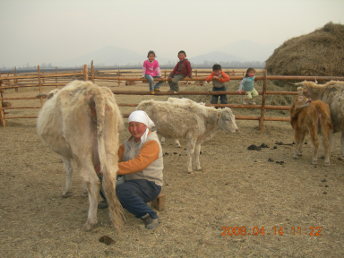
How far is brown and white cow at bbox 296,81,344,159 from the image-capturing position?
5598mm

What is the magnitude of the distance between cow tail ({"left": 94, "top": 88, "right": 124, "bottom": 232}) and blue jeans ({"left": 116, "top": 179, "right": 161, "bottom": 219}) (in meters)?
0.13

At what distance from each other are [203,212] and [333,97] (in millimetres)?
4299

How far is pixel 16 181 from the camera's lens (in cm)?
459

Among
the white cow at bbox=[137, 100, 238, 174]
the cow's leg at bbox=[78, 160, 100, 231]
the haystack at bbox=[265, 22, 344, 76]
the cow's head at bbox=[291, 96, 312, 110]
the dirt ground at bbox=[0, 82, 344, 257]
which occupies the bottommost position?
the dirt ground at bbox=[0, 82, 344, 257]

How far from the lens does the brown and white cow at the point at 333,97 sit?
18.4 ft

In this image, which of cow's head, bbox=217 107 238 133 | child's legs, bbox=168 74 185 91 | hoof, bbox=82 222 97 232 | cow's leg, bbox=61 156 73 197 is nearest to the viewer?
hoof, bbox=82 222 97 232

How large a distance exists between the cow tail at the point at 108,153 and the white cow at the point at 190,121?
256 centimetres

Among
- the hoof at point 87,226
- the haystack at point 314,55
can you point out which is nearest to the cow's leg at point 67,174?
the hoof at point 87,226

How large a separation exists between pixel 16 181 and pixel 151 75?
508 cm

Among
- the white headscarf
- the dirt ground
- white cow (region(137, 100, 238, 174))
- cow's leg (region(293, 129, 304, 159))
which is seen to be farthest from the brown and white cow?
the white headscarf

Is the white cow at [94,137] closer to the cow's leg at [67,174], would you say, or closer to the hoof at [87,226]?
the hoof at [87,226]

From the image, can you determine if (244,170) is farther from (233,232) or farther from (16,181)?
(16,181)

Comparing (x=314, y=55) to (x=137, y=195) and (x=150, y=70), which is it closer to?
(x=150, y=70)

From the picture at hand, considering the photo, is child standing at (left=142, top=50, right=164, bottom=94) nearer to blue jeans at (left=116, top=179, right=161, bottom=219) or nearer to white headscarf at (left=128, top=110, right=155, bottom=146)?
white headscarf at (left=128, top=110, right=155, bottom=146)
